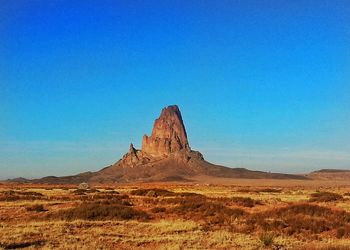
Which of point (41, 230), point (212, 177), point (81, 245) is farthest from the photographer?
point (212, 177)

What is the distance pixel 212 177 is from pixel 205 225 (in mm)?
163658

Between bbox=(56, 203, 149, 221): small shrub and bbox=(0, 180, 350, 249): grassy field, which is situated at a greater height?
bbox=(56, 203, 149, 221): small shrub

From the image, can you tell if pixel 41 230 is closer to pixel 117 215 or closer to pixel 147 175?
pixel 117 215

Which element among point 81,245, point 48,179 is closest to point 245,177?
point 48,179

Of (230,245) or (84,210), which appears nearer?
(230,245)

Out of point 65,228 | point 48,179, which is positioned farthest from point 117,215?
point 48,179

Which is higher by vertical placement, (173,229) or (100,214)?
(100,214)

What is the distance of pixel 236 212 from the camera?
89.8 ft

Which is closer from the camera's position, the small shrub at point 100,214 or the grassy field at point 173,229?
the grassy field at point 173,229

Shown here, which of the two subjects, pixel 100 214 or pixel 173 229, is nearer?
pixel 173 229

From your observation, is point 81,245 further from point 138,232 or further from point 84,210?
point 84,210

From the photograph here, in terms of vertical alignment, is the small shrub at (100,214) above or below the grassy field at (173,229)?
above

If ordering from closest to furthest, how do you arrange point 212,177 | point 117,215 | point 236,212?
point 117,215
point 236,212
point 212,177

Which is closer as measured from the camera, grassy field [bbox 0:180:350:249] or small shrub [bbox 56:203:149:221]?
grassy field [bbox 0:180:350:249]
